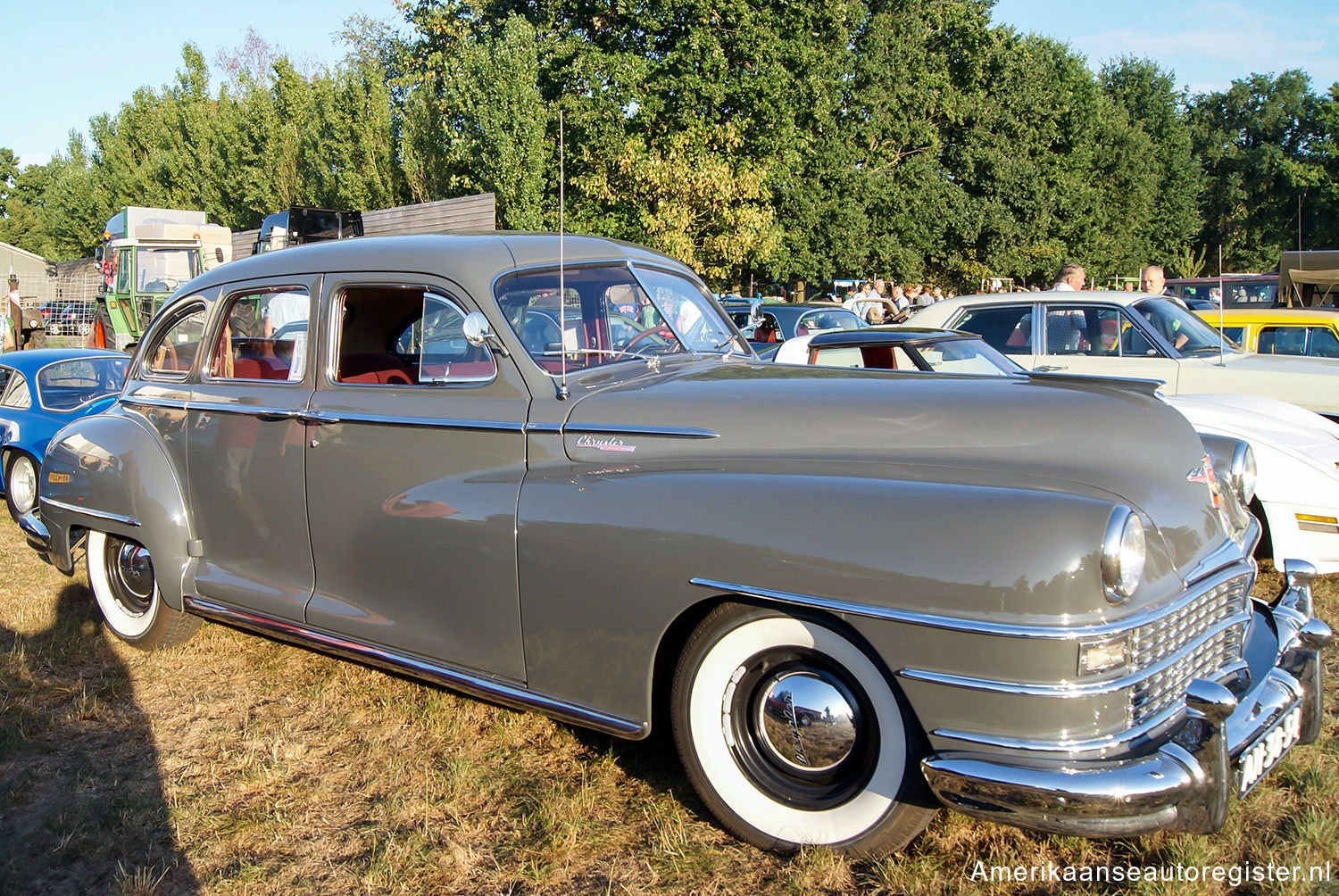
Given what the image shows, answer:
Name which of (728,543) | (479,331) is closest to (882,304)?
(479,331)

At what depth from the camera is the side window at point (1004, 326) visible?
752cm

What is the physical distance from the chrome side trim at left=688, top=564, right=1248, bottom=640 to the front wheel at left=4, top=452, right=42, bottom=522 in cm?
680

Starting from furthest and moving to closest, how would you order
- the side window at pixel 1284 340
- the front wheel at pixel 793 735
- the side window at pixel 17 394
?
1. the side window at pixel 1284 340
2. the side window at pixel 17 394
3. the front wheel at pixel 793 735

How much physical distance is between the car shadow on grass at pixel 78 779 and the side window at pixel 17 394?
3662mm

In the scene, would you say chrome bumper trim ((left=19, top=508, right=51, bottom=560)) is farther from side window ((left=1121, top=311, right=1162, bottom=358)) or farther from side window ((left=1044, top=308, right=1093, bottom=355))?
side window ((left=1121, top=311, right=1162, bottom=358))

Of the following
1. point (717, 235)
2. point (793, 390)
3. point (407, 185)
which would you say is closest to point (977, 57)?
point (717, 235)

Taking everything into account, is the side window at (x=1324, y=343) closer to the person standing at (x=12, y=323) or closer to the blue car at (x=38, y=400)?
the blue car at (x=38, y=400)

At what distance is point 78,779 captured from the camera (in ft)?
10.7

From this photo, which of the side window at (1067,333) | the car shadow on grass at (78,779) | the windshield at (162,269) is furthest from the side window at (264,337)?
the windshield at (162,269)

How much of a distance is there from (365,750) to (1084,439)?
8.88ft

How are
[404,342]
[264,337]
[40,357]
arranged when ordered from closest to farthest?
1. [264,337]
2. [404,342]
3. [40,357]

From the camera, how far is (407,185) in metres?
22.6

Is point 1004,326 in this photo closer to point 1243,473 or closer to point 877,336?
point 877,336

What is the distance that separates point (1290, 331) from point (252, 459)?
804 centimetres
